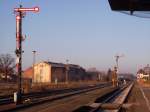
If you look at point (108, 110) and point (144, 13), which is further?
point (108, 110)

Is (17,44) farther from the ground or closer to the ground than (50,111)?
farther from the ground

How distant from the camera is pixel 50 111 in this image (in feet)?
79.5

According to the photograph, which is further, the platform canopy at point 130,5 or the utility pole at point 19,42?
the utility pole at point 19,42

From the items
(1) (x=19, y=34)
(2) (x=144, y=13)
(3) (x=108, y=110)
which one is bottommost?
(3) (x=108, y=110)

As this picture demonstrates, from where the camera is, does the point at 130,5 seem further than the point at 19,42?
No

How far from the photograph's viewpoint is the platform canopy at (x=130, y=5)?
25.9 feet

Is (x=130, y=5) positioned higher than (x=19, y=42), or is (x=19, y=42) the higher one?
(x=19, y=42)

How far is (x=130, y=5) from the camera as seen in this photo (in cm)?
804

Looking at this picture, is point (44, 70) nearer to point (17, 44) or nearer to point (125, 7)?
point (17, 44)

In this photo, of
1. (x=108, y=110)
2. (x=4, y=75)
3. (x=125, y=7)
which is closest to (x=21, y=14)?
(x=108, y=110)

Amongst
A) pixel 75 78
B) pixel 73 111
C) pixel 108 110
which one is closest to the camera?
pixel 73 111

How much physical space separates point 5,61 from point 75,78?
198 ft

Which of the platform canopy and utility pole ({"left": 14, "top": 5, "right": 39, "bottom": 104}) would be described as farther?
utility pole ({"left": 14, "top": 5, "right": 39, "bottom": 104})

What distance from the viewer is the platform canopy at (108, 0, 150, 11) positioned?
7.90 metres
